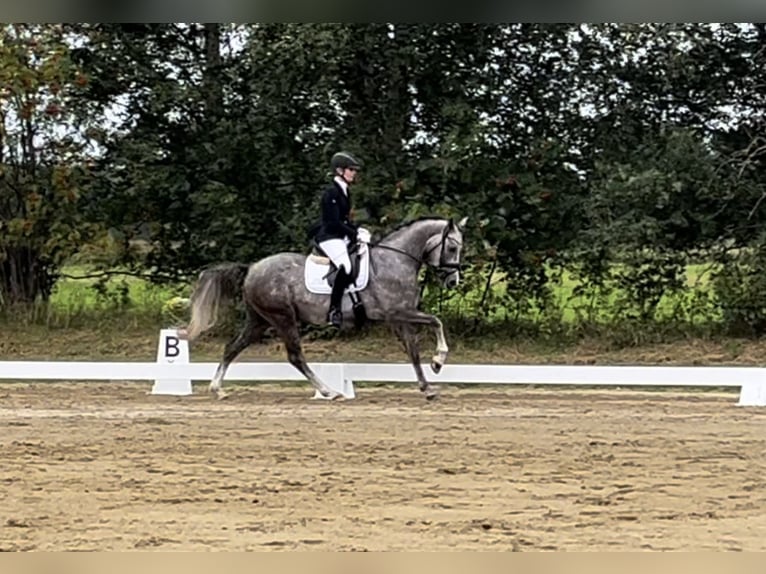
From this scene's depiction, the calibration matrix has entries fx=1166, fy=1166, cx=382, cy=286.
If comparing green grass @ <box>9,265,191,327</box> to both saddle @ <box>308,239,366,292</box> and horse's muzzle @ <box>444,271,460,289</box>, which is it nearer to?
saddle @ <box>308,239,366,292</box>

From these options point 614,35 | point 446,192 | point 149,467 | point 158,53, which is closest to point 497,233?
point 446,192

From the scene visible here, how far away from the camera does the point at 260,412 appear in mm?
→ 8305

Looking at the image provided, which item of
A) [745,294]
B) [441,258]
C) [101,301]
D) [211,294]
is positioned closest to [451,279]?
[441,258]

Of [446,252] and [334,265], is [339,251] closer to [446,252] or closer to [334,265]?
[334,265]

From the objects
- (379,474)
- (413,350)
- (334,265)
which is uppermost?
(334,265)

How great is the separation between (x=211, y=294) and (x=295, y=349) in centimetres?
85

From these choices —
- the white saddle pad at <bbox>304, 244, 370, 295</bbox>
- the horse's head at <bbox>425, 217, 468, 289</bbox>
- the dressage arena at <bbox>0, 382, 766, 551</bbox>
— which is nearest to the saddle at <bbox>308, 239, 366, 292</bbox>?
the white saddle pad at <bbox>304, 244, 370, 295</bbox>

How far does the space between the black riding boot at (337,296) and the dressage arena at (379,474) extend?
656 mm

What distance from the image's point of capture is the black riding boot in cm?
879

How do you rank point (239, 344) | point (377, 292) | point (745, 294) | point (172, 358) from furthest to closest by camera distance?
point (745, 294)
point (172, 358)
point (239, 344)
point (377, 292)

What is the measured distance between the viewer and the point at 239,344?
9188 mm

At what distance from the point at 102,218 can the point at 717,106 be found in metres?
7.12

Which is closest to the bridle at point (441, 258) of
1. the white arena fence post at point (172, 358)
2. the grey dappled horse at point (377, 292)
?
the grey dappled horse at point (377, 292)

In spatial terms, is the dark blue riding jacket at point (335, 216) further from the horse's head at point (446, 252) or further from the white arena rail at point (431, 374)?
the white arena rail at point (431, 374)
